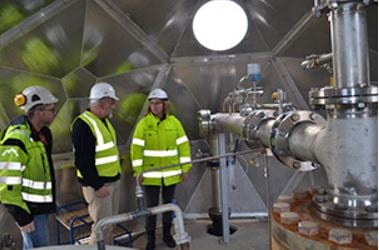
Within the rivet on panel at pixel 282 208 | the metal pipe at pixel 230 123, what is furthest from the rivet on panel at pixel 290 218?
the metal pipe at pixel 230 123

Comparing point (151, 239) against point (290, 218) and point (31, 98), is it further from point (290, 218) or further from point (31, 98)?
point (290, 218)

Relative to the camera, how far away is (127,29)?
2777mm

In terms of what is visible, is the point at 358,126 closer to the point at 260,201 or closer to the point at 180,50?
the point at 180,50

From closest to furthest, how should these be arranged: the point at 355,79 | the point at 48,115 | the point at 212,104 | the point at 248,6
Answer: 1. the point at 355,79
2. the point at 48,115
3. the point at 248,6
4. the point at 212,104

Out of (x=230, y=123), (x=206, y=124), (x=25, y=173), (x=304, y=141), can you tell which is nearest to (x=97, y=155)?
(x=25, y=173)

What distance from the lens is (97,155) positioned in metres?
2.29

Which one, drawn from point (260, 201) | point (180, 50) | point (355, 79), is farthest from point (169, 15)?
point (355, 79)

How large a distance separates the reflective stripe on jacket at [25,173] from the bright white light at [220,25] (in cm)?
166

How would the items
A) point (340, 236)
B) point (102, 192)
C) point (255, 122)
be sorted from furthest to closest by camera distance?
1. point (102, 192)
2. point (255, 122)
3. point (340, 236)

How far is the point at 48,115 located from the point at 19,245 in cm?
108

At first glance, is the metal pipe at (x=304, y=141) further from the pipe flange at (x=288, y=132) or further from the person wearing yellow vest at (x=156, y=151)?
the person wearing yellow vest at (x=156, y=151)

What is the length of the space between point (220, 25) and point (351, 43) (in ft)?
7.81

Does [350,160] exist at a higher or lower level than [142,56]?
lower

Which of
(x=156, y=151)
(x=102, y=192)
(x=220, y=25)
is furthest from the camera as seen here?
(x=220, y=25)
